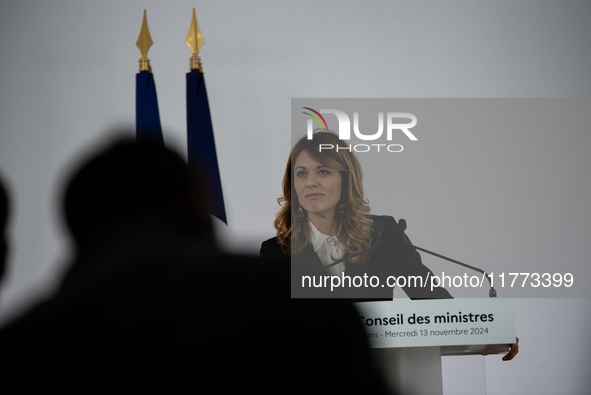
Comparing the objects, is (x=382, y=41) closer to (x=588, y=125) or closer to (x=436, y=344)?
(x=588, y=125)

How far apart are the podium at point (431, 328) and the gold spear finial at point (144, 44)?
278 centimetres

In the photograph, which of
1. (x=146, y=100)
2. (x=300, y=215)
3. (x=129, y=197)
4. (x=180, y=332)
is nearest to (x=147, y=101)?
(x=146, y=100)

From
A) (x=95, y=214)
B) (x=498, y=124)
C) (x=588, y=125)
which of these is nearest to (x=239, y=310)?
(x=95, y=214)

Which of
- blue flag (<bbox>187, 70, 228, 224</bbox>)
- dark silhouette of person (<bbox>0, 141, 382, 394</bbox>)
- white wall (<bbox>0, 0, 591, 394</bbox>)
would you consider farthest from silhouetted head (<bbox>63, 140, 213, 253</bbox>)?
white wall (<bbox>0, 0, 591, 394</bbox>)

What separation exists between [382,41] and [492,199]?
1.57 metres

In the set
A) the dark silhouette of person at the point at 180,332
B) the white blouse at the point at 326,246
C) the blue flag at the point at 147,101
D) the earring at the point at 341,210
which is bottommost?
the dark silhouette of person at the point at 180,332

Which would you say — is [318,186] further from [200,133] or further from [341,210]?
[200,133]

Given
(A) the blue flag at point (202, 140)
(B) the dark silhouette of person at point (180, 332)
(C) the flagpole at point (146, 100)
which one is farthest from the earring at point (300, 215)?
(B) the dark silhouette of person at point (180, 332)

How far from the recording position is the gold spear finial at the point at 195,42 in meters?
3.96

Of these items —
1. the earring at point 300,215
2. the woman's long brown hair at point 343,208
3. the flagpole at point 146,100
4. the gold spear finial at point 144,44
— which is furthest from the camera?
the gold spear finial at point 144,44

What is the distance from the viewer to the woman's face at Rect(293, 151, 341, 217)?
2760 mm

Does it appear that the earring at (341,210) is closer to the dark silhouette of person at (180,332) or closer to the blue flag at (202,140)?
the blue flag at (202,140)

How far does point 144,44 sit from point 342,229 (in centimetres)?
213

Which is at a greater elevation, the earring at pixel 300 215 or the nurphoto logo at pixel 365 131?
the nurphoto logo at pixel 365 131
